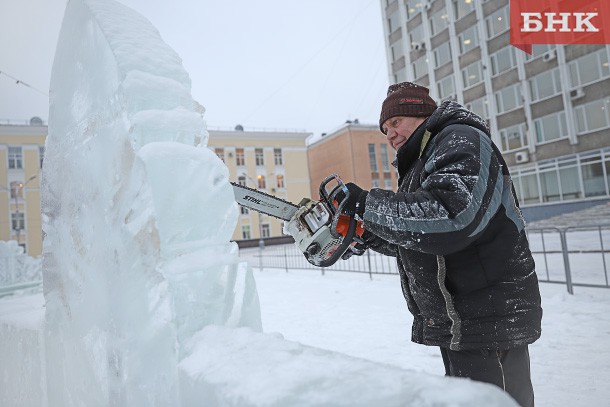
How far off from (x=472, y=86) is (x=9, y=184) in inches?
1374

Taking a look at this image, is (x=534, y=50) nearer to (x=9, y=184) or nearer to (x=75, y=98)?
(x=75, y=98)

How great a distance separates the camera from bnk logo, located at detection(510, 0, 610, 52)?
19.3 m

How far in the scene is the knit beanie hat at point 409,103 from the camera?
2057 millimetres

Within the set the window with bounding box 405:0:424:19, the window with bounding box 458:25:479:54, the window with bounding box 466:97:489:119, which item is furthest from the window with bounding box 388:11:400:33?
the window with bounding box 466:97:489:119

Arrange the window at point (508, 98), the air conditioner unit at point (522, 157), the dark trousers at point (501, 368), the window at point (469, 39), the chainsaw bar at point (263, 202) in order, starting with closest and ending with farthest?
the dark trousers at point (501, 368)
the chainsaw bar at point (263, 202)
the air conditioner unit at point (522, 157)
the window at point (508, 98)
the window at point (469, 39)

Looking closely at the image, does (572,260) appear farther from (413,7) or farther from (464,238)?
(413,7)

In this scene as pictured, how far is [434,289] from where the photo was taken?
1.74 m

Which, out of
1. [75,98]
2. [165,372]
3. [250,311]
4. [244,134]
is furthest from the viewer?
[244,134]

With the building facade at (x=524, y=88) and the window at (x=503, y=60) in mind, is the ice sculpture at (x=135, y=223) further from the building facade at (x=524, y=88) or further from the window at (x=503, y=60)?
the window at (x=503, y=60)

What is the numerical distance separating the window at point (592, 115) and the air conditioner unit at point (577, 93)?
1.75 ft

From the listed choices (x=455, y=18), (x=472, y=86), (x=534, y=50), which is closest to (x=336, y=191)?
(x=534, y=50)

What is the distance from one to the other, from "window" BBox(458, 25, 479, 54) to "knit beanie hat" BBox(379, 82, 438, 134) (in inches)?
1064

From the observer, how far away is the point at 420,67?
29.3 meters

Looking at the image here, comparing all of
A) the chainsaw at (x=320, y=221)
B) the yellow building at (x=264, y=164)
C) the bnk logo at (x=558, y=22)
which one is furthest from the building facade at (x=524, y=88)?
the chainsaw at (x=320, y=221)
